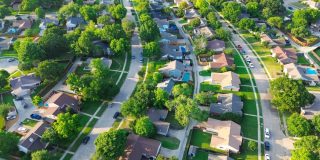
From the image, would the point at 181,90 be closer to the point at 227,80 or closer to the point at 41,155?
the point at 227,80

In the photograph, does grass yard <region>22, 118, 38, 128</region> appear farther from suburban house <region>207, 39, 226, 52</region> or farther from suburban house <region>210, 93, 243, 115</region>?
suburban house <region>207, 39, 226, 52</region>

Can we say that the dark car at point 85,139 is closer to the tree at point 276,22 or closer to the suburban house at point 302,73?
the suburban house at point 302,73

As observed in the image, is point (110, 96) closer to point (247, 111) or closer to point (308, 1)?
point (247, 111)

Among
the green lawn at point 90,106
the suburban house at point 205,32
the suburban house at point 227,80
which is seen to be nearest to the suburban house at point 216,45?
the suburban house at point 205,32

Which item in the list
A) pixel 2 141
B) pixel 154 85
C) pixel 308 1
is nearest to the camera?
pixel 2 141

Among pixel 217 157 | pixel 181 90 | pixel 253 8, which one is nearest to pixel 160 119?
pixel 181 90

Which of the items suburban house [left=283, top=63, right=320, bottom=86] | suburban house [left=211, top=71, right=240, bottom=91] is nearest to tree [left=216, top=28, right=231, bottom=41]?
suburban house [left=211, top=71, right=240, bottom=91]

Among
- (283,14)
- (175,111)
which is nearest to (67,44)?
(175,111)
